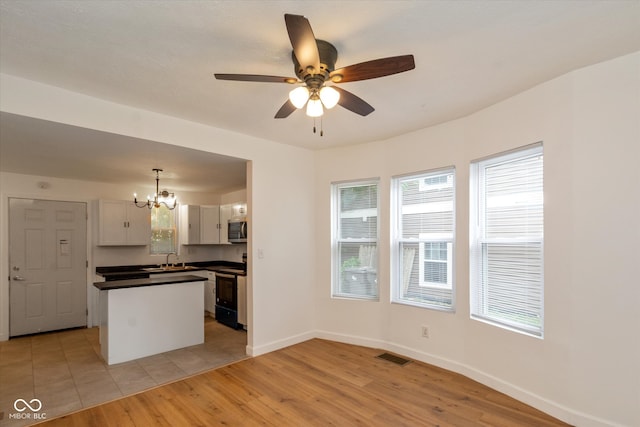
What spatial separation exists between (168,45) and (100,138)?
162 centimetres

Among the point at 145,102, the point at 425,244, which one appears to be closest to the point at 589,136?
the point at 425,244

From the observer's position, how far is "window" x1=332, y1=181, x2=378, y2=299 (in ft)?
14.2

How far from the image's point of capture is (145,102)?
2.94 m

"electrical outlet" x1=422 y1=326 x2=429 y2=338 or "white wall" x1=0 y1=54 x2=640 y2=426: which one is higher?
"white wall" x1=0 y1=54 x2=640 y2=426

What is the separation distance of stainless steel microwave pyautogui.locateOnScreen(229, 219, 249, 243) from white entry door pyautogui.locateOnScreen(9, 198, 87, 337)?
2426 mm

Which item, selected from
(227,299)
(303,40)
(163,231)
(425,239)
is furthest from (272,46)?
(163,231)

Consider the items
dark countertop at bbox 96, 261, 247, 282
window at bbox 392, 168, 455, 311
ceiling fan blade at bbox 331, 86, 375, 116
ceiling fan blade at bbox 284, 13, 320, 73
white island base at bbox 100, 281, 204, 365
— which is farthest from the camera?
dark countertop at bbox 96, 261, 247, 282

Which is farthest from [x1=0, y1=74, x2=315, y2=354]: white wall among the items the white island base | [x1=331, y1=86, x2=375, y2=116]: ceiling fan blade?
[x1=331, y1=86, x2=375, y2=116]: ceiling fan blade

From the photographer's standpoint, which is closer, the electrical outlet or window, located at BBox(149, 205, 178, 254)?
the electrical outlet

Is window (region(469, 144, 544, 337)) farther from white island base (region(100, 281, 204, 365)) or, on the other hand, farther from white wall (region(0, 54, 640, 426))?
white island base (region(100, 281, 204, 365))

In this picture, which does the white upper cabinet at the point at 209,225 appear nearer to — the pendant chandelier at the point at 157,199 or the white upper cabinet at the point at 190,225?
the white upper cabinet at the point at 190,225

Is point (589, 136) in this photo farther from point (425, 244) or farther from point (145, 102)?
point (145, 102)

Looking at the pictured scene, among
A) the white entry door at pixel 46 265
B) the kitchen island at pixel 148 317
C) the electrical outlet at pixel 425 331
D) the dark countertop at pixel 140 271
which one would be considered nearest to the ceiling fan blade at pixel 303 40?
the electrical outlet at pixel 425 331

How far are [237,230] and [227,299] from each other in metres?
1.30
